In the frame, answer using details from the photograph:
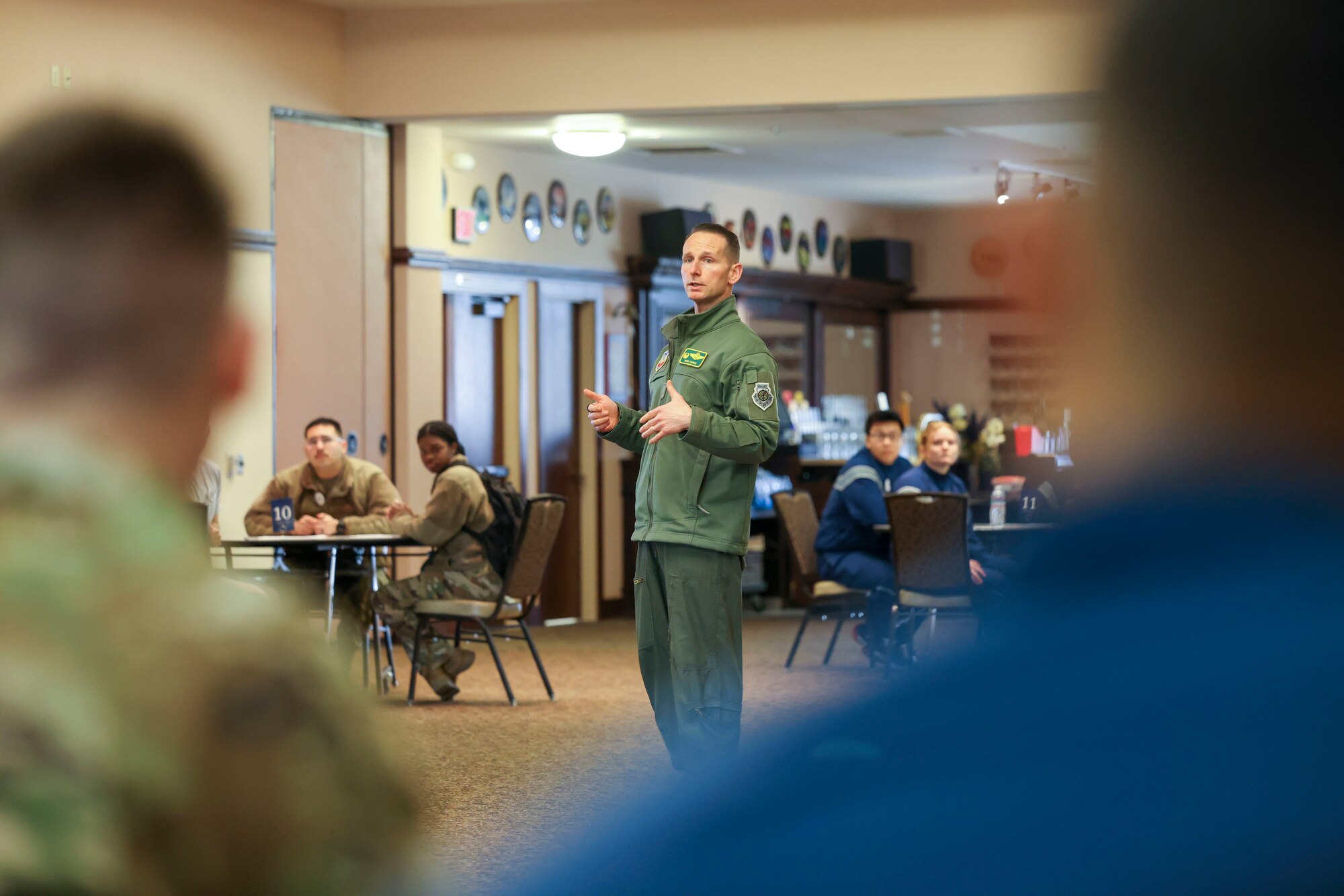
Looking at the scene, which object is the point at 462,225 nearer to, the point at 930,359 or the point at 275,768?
the point at 930,359

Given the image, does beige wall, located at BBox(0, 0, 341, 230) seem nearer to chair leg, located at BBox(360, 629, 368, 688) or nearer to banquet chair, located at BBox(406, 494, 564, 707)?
banquet chair, located at BBox(406, 494, 564, 707)

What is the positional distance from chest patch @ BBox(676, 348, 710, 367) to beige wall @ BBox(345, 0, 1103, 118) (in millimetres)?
4062

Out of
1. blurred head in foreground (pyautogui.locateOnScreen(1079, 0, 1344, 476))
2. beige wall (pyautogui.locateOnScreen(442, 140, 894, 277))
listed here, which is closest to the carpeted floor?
blurred head in foreground (pyautogui.locateOnScreen(1079, 0, 1344, 476))

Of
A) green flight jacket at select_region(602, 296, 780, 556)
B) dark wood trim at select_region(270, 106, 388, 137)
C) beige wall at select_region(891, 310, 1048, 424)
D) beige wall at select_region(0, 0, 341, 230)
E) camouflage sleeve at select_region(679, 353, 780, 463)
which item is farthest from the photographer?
beige wall at select_region(891, 310, 1048, 424)

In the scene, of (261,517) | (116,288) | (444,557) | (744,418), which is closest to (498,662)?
(444,557)

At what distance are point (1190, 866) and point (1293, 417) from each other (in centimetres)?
18

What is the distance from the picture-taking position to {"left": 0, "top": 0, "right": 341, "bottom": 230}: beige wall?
6.84 metres

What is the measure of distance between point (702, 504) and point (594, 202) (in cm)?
742

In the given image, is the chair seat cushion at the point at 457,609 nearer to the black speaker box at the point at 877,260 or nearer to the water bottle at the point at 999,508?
the water bottle at the point at 999,508

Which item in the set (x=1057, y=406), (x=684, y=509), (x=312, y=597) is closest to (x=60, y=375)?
(x=1057, y=406)

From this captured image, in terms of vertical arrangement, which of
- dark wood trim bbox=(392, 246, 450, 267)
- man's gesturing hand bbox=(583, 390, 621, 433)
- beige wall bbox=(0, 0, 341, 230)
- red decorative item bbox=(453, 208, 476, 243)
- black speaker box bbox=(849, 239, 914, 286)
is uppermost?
beige wall bbox=(0, 0, 341, 230)

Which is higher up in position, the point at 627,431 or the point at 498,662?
the point at 627,431

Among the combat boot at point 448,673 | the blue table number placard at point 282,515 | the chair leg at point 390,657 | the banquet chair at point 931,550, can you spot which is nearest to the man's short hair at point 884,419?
the banquet chair at point 931,550

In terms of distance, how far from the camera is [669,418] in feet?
11.3
